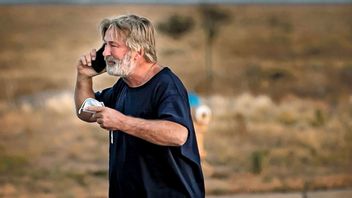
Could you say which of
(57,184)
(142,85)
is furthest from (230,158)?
(142,85)

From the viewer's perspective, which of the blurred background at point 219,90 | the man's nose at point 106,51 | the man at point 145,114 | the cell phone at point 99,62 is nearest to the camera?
the man at point 145,114

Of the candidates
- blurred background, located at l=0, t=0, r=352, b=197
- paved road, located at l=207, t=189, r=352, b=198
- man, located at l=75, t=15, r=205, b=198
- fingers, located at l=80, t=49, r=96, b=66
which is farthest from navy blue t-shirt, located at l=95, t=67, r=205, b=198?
blurred background, located at l=0, t=0, r=352, b=197

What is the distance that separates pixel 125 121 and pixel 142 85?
331 mm

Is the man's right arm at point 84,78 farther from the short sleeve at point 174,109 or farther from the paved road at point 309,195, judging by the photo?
the paved road at point 309,195

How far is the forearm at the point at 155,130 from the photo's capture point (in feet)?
12.5

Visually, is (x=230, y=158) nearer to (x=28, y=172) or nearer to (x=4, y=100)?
(x=28, y=172)

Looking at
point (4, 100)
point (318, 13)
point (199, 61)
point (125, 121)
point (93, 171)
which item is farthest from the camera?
point (318, 13)

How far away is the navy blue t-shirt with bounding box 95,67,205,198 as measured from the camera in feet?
13.0

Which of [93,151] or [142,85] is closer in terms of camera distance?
[142,85]

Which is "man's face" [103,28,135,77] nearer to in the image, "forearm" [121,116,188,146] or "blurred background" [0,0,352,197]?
"forearm" [121,116,188,146]

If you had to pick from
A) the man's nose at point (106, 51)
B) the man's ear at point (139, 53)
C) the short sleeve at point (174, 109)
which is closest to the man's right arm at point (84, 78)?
the man's nose at point (106, 51)

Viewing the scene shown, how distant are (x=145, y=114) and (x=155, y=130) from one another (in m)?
0.20

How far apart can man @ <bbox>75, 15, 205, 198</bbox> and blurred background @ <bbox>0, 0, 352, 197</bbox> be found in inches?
205

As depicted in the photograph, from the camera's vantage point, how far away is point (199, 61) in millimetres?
18641
